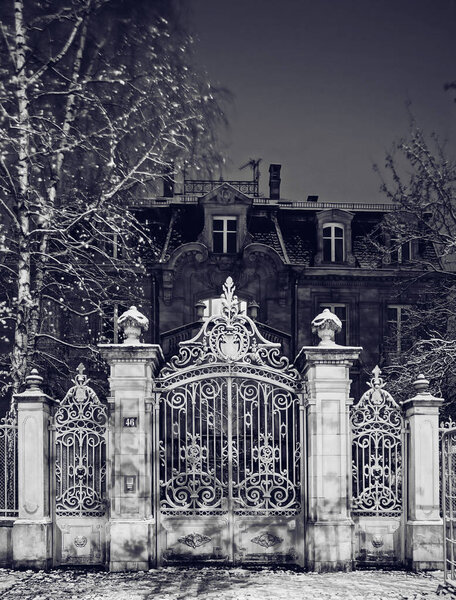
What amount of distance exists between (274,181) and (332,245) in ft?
14.4

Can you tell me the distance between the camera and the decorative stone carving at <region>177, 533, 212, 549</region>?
12.5 meters

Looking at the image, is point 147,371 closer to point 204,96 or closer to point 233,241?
point 204,96

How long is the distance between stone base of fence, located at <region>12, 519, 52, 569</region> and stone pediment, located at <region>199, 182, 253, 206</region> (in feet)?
57.8

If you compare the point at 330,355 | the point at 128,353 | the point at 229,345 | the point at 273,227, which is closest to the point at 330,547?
the point at 330,355

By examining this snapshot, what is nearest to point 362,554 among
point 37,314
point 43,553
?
point 43,553

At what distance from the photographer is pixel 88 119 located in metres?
18.1

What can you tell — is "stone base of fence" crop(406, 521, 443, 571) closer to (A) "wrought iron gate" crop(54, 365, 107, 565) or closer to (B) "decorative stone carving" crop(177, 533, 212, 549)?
(B) "decorative stone carving" crop(177, 533, 212, 549)

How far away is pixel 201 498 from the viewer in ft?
43.0

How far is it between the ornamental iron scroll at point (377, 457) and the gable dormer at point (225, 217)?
16.0 m

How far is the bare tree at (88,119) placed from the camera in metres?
16.1

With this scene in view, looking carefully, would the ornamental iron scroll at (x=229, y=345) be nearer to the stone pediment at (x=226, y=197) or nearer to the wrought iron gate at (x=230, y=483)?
the wrought iron gate at (x=230, y=483)

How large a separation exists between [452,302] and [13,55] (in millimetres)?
11768

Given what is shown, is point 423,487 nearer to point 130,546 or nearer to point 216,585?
point 216,585

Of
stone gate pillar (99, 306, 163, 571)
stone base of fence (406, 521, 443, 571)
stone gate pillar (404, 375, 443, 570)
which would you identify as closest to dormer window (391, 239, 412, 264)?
stone gate pillar (404, 375, 443, 570)
